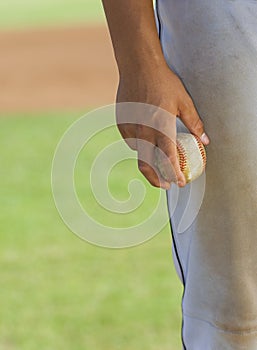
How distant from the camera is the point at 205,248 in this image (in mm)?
1248

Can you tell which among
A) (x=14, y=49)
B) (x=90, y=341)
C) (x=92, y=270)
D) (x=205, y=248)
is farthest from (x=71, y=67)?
(x=205, y=248)

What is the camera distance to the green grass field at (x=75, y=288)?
2.61 metres

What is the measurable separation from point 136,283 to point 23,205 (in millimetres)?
1269

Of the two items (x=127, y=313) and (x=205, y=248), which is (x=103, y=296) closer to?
(x=127, y=313)

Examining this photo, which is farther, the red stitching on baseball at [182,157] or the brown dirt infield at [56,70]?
the brown dirt infield at [56,70]

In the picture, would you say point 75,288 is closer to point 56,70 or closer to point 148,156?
point 148,156

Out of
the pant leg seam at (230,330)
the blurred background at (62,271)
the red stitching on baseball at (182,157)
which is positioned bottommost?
the blurred background at (62,271)

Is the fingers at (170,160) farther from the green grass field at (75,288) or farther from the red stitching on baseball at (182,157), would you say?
the green grass field at (75,288)

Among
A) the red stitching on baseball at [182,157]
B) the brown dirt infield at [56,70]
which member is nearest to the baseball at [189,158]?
the red stitching on baseball at [182,157]

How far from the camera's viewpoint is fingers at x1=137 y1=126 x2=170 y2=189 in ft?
3.92

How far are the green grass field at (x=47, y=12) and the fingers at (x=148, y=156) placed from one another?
38.0ft

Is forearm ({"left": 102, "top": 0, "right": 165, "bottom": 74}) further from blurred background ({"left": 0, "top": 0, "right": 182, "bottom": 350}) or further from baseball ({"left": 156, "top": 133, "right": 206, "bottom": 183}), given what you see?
blurred background ({"left": 0, "top": 0, "right": 182, "bottom": 350})

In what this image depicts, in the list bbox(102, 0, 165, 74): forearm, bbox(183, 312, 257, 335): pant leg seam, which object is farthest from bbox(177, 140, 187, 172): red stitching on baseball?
bbox(183, 312, 257, 335): pant leg seam

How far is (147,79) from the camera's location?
3.89 feet
